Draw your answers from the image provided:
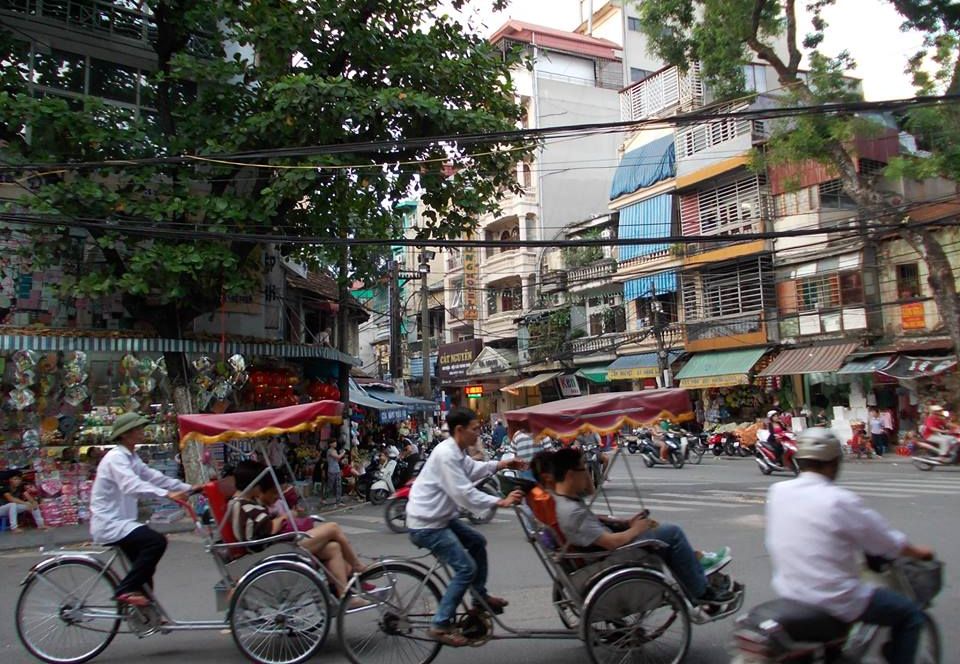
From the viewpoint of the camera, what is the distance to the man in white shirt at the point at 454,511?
505cm

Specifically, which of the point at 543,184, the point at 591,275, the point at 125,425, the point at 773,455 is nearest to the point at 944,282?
the point at 773,455

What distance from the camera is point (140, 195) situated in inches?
511

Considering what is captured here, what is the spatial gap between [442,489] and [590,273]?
3209cm

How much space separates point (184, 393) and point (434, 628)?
10.6 m

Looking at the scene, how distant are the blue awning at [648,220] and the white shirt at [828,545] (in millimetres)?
27048

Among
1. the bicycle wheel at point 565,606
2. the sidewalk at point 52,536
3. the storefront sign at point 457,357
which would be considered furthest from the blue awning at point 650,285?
the bicycle wheel at point 565,606

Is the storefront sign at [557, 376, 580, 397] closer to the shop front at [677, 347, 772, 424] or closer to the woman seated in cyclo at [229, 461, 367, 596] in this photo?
the shop front at [677, 347, 772, 424]

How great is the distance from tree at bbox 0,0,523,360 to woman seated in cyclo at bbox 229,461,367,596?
6.39m

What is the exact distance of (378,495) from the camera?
1599cm

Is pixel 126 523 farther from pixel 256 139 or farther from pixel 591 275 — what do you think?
pixel 591 275

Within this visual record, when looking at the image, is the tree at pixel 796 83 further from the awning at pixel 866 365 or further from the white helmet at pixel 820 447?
the white helmet at pixel 820 447

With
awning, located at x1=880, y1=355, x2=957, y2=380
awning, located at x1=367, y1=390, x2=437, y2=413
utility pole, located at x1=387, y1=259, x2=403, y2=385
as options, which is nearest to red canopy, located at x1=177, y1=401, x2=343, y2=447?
awning, located at x1=367, y1=390, x2=437, y2=413

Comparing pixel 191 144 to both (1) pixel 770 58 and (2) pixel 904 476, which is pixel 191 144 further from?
(2) pixel 904 476

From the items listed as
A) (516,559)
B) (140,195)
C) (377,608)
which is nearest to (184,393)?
(140,195)
